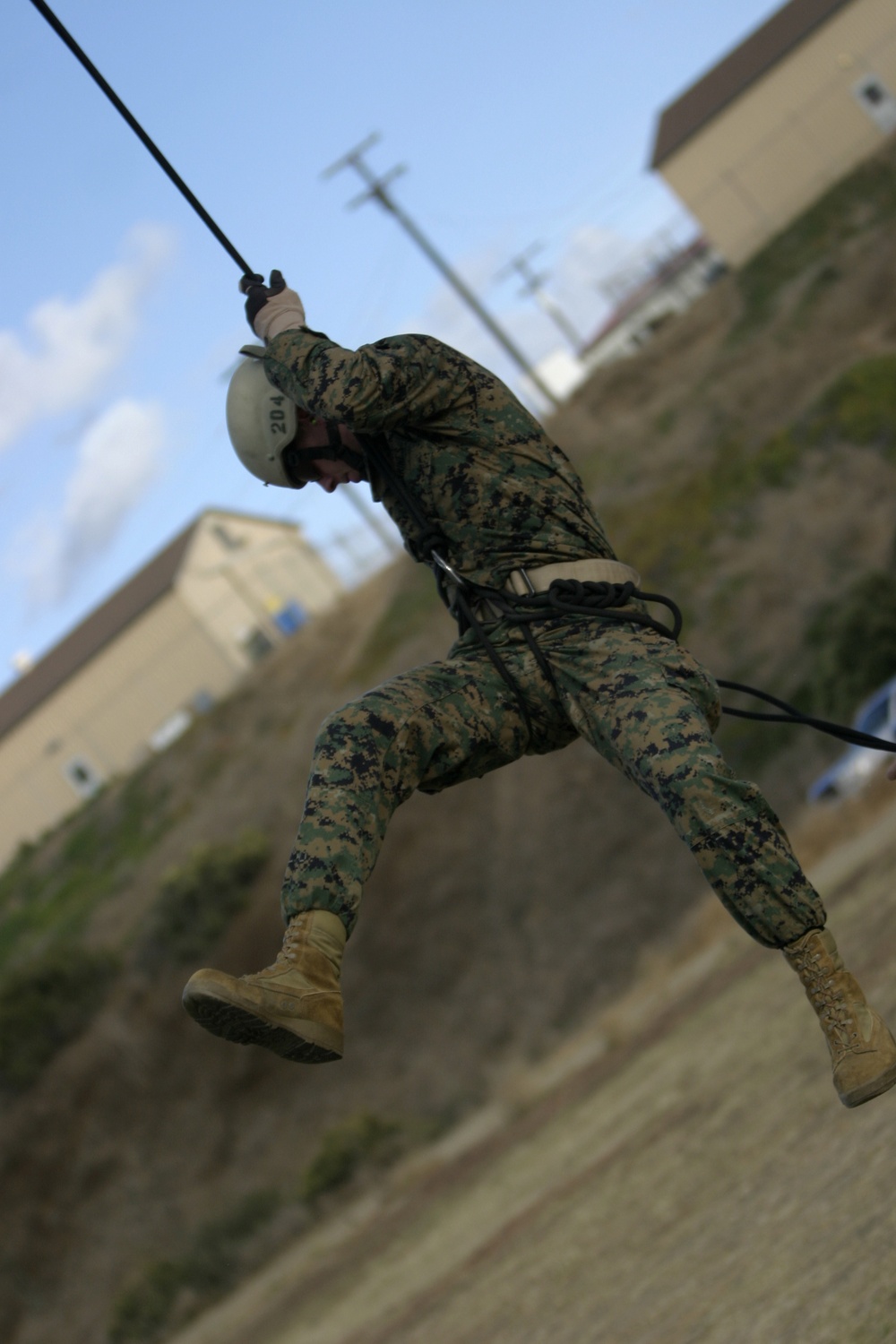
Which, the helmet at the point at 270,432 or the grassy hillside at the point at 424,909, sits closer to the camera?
the helmet at the point at 270,432

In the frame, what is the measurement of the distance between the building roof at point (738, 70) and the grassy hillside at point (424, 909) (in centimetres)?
1515

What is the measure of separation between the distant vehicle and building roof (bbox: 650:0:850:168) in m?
40.0

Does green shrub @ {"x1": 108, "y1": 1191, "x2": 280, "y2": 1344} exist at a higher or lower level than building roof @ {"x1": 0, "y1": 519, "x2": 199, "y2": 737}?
lower

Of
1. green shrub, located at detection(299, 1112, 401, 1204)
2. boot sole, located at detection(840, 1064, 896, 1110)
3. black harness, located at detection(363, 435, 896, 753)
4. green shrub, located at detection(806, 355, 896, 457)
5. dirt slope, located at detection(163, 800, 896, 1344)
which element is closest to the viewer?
boot sole, located at detection(840, 1064, 896, 1110)

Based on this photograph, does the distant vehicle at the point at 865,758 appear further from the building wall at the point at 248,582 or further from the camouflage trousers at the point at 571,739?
the building wall at the point at 248,582

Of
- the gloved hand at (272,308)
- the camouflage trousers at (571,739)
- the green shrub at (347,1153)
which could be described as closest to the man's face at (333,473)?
the gloved hand at (272,308)

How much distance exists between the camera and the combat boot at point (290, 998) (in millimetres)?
3615

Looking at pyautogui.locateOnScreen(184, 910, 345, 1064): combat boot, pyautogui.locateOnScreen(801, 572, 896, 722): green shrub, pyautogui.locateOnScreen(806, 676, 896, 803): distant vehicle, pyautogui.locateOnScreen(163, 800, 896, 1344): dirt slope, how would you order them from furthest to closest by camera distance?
pyautogui.locateOnScreen(801, 572, 896, 722): green shrub < pyautogui.locateOnScreen(806, 676, 896, 803): distant vehicle < pyautogui.locateOnScreen(163, 800, 896, 1344): dirt slope < pyautogui.locateOnScreen(184, 910, 345, 1064): combat boot

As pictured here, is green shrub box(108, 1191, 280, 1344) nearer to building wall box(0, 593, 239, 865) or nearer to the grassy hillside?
the grassy hillside

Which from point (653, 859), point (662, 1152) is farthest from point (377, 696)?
point (653, 859)

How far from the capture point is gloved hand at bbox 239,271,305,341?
4652 mm

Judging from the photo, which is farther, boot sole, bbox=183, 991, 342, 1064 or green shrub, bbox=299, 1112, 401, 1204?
green shrub, bbox=299, 1112, 401, 1204

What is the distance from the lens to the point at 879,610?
80.3 ft

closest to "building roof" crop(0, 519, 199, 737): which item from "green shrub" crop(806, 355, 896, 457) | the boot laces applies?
"green shrub" crop(806, 355, 896, 457)
